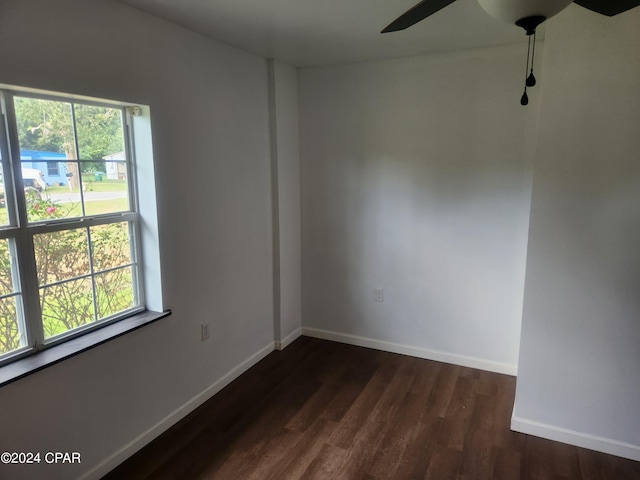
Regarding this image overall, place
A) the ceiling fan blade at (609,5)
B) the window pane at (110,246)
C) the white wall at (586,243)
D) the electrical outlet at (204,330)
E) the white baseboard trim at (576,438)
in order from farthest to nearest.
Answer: the electrical outlet at (204,330)
the white baseboard trim at (576,438)
the window pane at (110,246)
the white wall at (586,243)
the ceiling fan blade at (609,5)

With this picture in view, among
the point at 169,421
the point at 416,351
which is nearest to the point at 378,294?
the point at 416,351

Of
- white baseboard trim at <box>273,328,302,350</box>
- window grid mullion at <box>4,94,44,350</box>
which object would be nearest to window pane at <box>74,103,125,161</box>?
window grid mullion at <box>4,94,44,350</box>

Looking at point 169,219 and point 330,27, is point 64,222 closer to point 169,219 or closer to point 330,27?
point 169,219

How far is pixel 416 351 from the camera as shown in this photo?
339 cm

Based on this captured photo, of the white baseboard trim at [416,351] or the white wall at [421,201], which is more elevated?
the white wall at [421,201]

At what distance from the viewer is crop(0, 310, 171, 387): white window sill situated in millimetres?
1717

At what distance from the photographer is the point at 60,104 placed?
190 cm

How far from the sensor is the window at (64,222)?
1.75m

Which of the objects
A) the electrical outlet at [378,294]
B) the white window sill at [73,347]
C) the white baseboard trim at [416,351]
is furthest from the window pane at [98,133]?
the white baseboard trim at [416,351]

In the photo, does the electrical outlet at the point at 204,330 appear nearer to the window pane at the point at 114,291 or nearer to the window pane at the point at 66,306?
the window pane at the point at 114,291

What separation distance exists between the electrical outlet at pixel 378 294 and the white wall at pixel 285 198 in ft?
2.22

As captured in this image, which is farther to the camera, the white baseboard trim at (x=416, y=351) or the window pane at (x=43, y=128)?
the white baseboard trim at (x=416, y=351)

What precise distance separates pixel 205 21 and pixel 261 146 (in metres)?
1.01

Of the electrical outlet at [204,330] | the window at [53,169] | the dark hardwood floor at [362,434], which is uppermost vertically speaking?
the window at [53,169]
